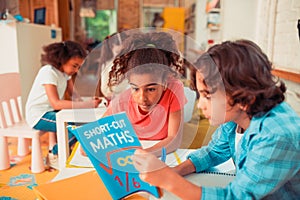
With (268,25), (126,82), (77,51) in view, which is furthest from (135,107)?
(268,25)

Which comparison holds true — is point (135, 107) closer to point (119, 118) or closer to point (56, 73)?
point (119, 118)

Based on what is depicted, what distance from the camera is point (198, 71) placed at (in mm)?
599

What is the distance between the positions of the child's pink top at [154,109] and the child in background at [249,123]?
0.65 feet

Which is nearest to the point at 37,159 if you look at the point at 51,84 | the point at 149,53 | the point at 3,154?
the point at 3,154

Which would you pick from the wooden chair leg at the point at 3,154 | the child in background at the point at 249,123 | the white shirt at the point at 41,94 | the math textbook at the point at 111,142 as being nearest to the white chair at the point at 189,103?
the child in background at the point at 249,123

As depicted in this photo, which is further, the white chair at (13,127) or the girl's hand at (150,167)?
the white chair at (13,127)

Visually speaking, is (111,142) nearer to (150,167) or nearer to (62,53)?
(150,167)

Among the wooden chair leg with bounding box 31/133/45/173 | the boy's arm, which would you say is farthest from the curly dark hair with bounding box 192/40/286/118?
the wooden chair leg with bounding box 31/133/45/173

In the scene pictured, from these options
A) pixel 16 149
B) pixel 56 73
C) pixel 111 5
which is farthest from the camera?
pixel 111 5

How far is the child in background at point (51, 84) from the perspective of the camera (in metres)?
1.75

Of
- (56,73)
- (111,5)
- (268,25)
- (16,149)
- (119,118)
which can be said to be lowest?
(16,149)

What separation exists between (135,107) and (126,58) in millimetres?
168

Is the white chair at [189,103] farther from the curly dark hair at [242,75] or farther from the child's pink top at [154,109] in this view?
the curly dark hair at [242,75]

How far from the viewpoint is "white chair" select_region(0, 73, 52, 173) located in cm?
171
